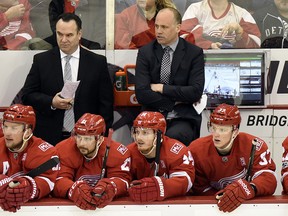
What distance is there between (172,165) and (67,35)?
148 centimetres

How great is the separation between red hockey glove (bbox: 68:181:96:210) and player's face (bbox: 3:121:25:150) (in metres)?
0.58

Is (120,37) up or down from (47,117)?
up

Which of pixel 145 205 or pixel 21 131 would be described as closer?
pixel 145 205

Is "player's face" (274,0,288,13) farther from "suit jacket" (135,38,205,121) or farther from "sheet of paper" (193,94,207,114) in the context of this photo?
"sheet of paper" (193,94,207,114)

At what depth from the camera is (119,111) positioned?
721 cm

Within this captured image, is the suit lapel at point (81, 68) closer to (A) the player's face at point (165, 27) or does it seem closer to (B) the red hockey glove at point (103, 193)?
(A) the player's face at point (165, 27)

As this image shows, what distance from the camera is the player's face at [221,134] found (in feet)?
18.8

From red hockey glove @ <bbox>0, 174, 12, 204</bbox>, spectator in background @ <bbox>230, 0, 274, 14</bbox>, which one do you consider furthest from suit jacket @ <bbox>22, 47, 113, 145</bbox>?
red hockey glove @ <bbox>0, 174, 12, 204</bbox>

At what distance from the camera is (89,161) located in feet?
18.9

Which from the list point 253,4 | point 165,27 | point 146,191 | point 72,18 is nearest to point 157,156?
point 146,191

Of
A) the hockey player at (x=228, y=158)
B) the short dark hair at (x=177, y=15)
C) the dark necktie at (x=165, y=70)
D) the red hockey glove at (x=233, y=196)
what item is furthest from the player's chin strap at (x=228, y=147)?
the short dark hair at (x=177, y=15)

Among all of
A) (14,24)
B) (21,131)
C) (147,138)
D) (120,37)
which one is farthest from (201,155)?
(14,24)

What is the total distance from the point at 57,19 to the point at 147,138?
186 cm

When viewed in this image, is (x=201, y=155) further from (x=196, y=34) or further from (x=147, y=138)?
(x=196, y=34)
